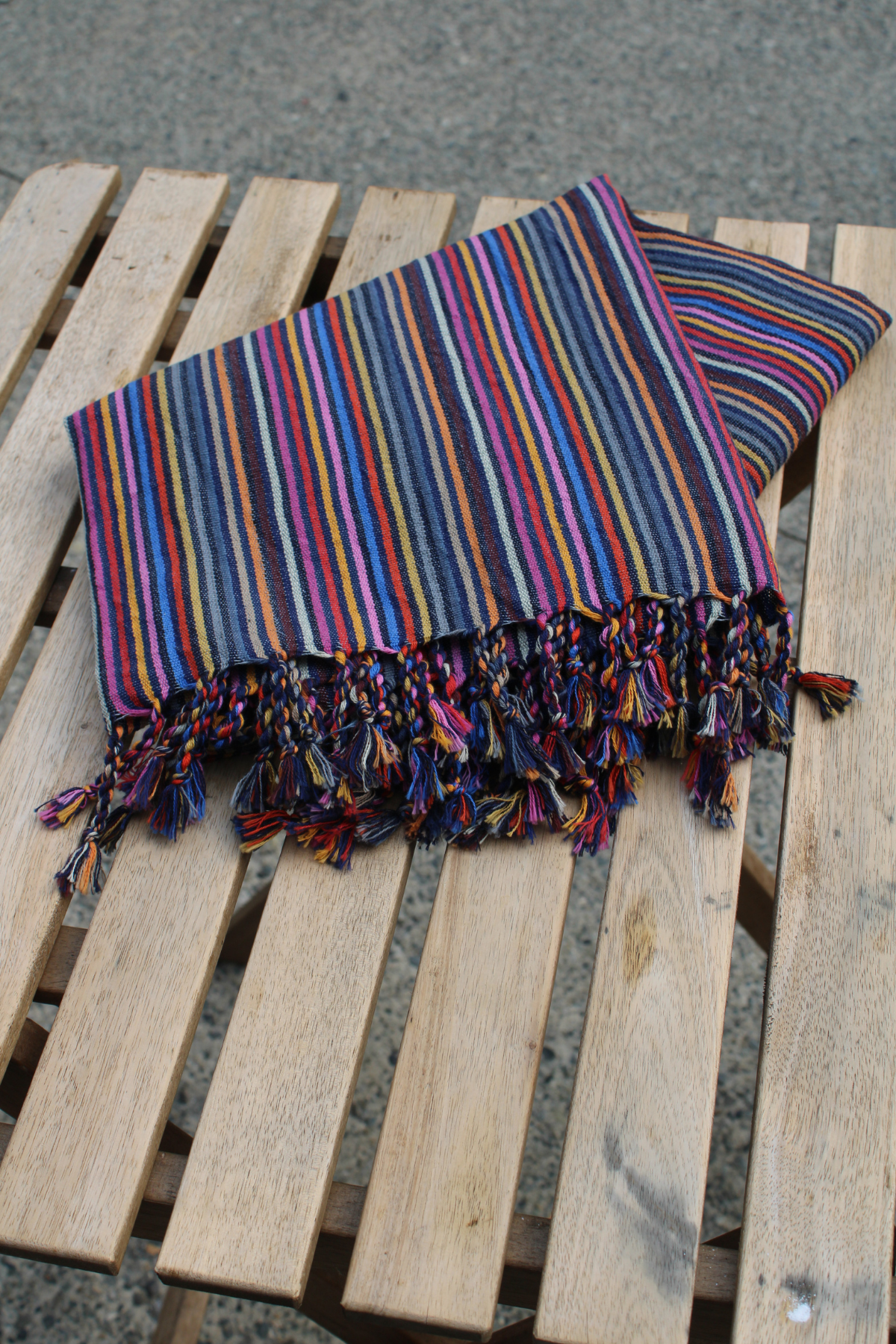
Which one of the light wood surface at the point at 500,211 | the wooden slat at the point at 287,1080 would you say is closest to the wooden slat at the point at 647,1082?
the wooden slat at the point at 287,1080

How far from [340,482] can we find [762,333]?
0.36 metres

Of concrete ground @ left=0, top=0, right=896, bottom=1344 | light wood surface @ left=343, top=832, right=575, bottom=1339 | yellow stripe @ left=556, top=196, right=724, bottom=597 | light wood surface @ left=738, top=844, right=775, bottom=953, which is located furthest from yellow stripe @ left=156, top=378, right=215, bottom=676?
concrete ground @ left=0, top=0, right=896, bottom=1344

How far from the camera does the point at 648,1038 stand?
606mm

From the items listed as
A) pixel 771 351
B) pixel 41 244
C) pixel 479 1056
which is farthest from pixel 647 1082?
pixel 41 244

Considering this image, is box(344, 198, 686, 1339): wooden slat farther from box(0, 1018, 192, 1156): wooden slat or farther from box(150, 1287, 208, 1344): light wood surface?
box(150, 1287, 208, 1344): light wood surface

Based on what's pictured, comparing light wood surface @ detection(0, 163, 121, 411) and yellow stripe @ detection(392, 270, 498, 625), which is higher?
light wood surface @ detection(0, 163, 121, 411)

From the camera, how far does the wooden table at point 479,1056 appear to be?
549 millimetres

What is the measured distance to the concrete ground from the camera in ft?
6.19

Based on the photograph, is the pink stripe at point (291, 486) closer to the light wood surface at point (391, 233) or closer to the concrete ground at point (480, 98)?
the light wood surface at point (391, 233)

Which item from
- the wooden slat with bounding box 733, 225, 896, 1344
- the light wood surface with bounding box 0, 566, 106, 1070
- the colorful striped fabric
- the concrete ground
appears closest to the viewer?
the wooden slat with bounding box 733, 225, 896, 1344

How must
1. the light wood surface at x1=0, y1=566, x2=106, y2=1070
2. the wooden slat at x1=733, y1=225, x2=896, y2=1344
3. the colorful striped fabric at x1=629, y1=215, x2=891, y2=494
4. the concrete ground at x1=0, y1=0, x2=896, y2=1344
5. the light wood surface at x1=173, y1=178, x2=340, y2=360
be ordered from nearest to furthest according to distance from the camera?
the wooden slat at x1=733, y1=225, x2=896, y2=1344 < the light wood surface at x1=0, y1=566, x2=106, y2=1070 < the colorful striped fabric at x1=629, y1=215, x2=891, y2=494 < the light wood surface at x1=173, y1=178, x2=340, y2=360 < the concrete ground at x1=0, y1=0, x2=896, y2=1344

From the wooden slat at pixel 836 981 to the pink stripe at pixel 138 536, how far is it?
0.42m

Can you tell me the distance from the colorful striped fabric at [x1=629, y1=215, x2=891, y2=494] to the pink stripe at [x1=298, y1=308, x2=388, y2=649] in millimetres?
290

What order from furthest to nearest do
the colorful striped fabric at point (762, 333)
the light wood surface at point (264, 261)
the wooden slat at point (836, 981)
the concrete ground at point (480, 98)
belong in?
the concrete ground at point (480, 98)
the light wood surface at point (264, 261)
the colorful striped fabric at point (762, 333)
the wooden slat at point (836, 981)
